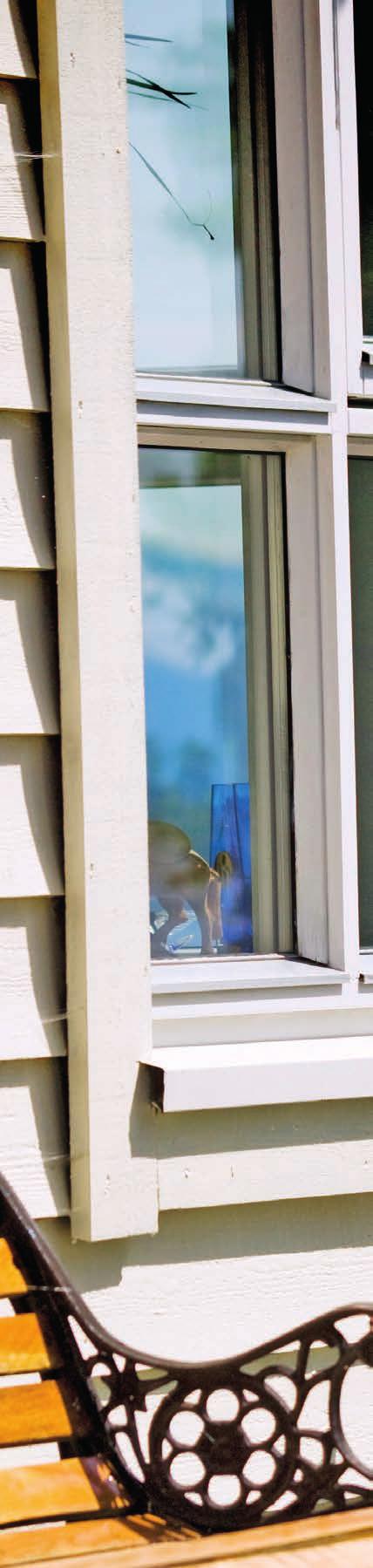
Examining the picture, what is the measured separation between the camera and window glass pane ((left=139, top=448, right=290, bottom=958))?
179 centimetres

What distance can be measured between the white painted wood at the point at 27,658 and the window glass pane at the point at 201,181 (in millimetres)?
371

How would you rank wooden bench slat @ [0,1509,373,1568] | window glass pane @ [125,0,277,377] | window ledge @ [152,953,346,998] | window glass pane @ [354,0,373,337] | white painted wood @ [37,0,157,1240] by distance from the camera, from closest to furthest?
wooden bench slat @ [0,1509,373,1568] → white painted wood @ [37,0,157,1240] → window ledge @ [152,953,346,998] → window glass pane @ [125,0,277,377] → window glass pane @ [354,0,373,337]

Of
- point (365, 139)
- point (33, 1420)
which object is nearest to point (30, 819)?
point (33, 1420)

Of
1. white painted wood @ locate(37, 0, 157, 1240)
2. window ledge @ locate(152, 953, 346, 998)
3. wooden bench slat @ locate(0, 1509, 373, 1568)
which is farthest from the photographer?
window ledge @ locate(152, 953, 346, 998)

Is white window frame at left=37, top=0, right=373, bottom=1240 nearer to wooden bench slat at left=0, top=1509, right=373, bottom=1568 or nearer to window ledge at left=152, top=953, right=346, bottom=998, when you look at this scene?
window ledge at left=152, top=953, right=346, bottom=998

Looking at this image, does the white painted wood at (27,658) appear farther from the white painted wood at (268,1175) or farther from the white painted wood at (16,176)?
the white painted wood at (268,1175)

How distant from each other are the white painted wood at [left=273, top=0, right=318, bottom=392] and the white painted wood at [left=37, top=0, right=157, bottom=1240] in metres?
0.28

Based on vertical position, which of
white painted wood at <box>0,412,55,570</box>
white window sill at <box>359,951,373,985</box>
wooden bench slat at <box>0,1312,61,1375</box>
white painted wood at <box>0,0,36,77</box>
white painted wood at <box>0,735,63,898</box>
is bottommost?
wooden bench slat at <box>0,1312,61,1375</box>

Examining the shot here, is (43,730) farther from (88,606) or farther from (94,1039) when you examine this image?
(94,1039)

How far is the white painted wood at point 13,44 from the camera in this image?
1598mm

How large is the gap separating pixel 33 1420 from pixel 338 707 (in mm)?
858

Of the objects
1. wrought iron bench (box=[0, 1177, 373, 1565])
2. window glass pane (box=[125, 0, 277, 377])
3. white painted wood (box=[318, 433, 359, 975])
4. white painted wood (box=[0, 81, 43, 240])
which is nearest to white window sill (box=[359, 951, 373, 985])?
white painted wood (box=[318, 433, 359, 975])

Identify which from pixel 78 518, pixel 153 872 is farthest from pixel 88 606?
pixel 153 872

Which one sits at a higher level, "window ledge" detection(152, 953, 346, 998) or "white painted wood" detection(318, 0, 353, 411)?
"white painted wood" detection(318, 0, 353, 411)
